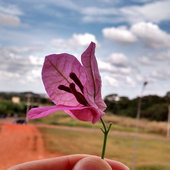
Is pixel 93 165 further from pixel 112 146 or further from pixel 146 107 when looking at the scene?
pixel 146 107

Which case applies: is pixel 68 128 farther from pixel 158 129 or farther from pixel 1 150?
pixel 158 129

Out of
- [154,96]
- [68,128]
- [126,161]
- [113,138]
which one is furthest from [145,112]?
[68,128]

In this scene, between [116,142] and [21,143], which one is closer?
[116,142]

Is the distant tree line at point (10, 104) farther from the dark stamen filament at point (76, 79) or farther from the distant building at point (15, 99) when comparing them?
the dark stamen filament at point (76, 79)

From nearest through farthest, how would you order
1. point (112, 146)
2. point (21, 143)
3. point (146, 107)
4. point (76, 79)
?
point (76, 79) < point (112, 146) < point (146, 107) < point (21, 143)

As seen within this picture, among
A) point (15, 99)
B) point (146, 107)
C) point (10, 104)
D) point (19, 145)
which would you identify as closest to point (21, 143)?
point (19, 145)

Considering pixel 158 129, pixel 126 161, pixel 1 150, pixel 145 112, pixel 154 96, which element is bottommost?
pixel 1 150
